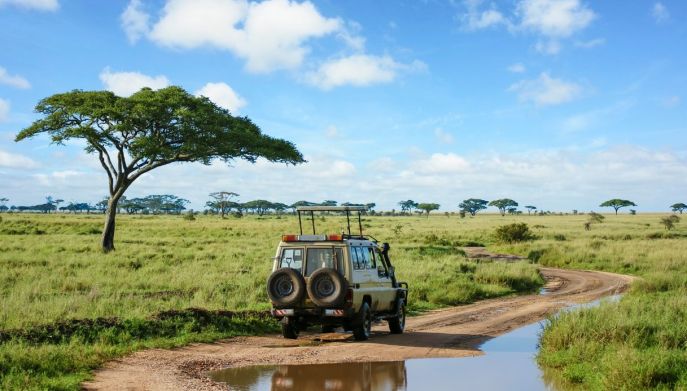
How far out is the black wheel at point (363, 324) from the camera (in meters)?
13.5

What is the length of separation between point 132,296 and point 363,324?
832 centimetres

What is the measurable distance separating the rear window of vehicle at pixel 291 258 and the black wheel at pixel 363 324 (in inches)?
64.2

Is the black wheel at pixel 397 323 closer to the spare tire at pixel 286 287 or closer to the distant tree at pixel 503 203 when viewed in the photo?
the spare tire at pixel 286 287

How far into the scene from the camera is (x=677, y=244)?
44.3m

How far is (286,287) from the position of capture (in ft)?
43.9

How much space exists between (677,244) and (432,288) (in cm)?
2907

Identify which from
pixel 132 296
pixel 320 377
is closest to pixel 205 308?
pixel 132 296

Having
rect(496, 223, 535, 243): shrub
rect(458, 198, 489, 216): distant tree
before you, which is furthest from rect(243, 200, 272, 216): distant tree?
rect(496, 223, 535, 243): shrub

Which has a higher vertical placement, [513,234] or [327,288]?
[513,234]

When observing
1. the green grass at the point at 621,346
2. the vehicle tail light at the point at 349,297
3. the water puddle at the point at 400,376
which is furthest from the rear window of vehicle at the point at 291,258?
the green grass at the point at 621,346

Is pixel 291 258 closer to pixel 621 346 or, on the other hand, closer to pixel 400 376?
pixel 400 376

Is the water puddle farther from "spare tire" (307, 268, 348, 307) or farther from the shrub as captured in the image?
the shrub

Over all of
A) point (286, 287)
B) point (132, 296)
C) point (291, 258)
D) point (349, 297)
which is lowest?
point (132, 296)

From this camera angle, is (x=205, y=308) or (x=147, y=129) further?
(x=147, y=129)
